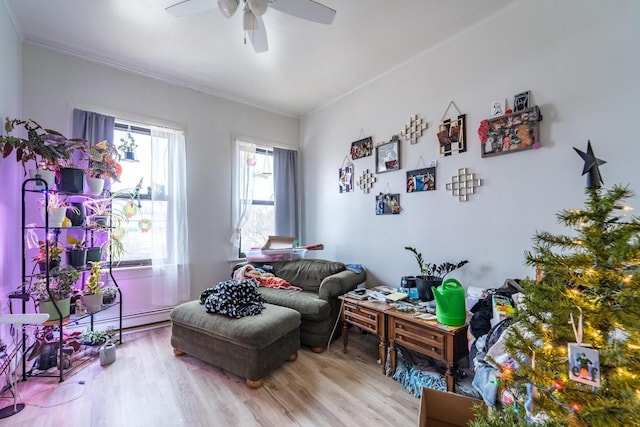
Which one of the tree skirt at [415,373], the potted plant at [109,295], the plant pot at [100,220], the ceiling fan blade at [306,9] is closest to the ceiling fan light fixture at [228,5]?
the ceiling fan blade at [306,9]

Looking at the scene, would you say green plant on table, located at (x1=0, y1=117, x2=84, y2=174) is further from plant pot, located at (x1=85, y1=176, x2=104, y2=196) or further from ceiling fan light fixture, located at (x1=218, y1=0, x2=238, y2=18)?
ceiling fan light fixture, located at (x1=218, y1=0, x2=238, y2=18)

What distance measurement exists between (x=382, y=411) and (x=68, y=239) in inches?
113

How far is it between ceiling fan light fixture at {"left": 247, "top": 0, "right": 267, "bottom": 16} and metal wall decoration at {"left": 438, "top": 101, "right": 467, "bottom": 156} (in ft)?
5.70

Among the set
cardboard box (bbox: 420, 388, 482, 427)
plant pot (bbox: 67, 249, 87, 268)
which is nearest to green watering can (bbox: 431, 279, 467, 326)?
cardboard box (bbox: 420, 388, 482, 427)

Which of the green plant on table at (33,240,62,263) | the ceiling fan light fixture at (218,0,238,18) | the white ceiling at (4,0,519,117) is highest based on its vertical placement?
the white ceiling at (4,0,519,117)

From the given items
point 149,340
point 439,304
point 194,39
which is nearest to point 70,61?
point 194,39

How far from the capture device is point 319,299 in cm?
264

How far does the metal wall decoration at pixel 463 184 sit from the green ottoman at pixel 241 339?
175 cm

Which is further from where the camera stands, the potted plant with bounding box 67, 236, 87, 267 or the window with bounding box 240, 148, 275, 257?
the window with bounding box 240, 148, 275, 257

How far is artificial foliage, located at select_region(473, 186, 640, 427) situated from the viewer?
0.68 meters

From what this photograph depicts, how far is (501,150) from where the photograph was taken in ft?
6.90

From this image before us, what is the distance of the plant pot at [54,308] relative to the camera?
2111 millimetres

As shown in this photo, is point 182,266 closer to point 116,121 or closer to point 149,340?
point 149,340

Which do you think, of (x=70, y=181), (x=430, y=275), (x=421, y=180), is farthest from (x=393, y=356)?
(x=70, y=181)
